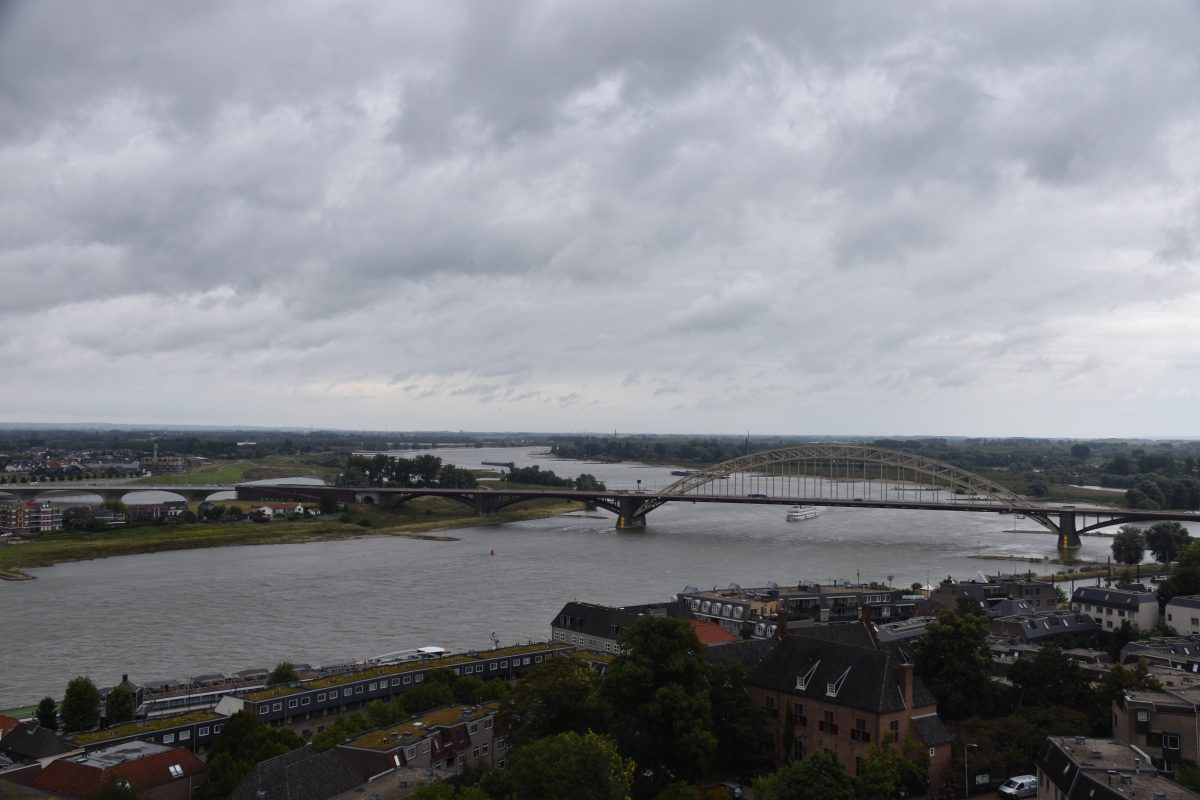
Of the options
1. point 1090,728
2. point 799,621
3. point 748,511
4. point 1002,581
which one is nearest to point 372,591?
point 799,621

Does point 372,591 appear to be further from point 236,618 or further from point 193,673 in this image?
point 193,673

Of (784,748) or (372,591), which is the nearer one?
(784,748)

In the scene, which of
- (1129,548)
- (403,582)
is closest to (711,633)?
(403,582)

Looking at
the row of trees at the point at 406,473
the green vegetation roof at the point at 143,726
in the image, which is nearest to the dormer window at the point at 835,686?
the green vegetation roof at the point at 143,726

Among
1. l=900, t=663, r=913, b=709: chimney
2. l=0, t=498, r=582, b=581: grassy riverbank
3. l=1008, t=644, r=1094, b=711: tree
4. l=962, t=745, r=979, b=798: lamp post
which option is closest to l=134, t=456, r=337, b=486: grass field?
l=0, t=498, r=582, b=581: grassy riverbank

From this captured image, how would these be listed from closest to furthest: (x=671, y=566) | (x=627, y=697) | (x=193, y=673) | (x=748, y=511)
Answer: (x=627, y=697) → (x=193, y=673) → (x=671, y=566) → (x=748, y=511)

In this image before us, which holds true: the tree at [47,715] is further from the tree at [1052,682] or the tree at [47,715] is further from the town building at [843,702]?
the tree at [1052,682]

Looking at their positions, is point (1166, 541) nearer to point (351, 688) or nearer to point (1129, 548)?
point (1129, 548)
